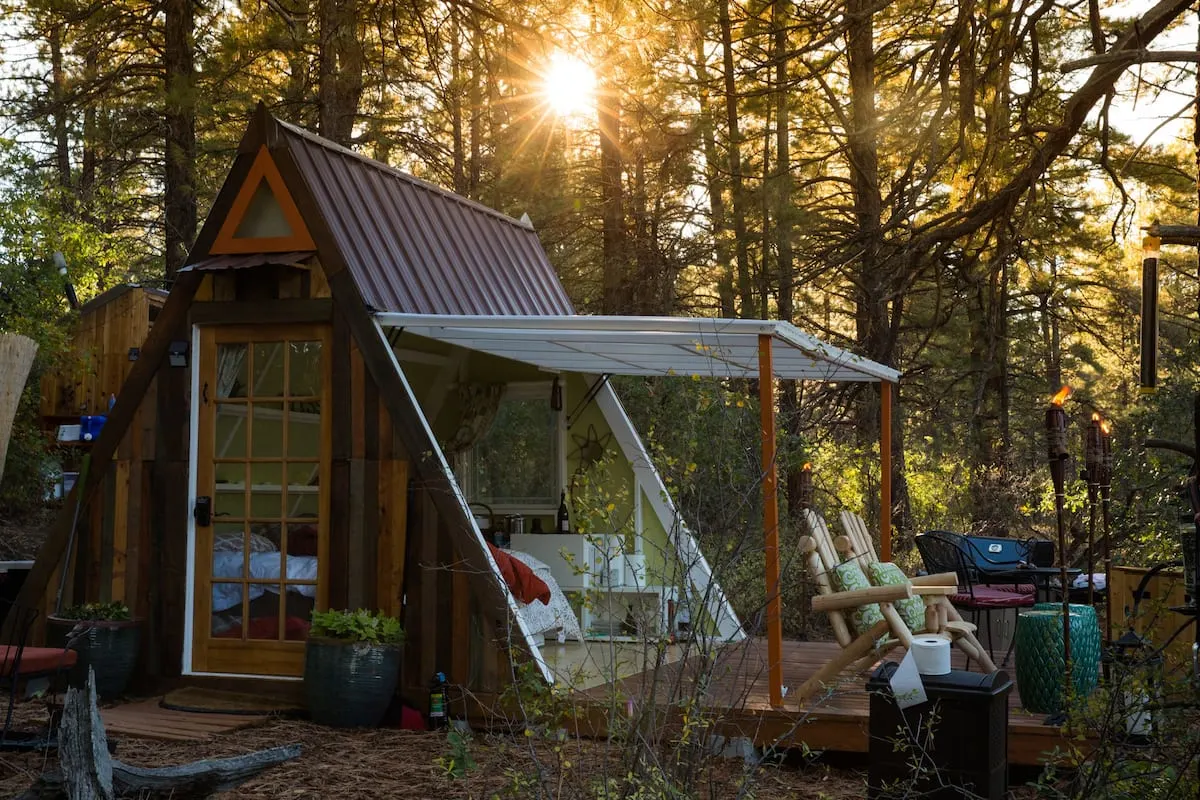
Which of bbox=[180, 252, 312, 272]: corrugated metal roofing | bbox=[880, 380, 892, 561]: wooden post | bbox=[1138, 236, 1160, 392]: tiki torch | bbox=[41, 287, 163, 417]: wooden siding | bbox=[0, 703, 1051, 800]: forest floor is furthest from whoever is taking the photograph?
bbox=[41, 287, 163, 417]: wooden siding

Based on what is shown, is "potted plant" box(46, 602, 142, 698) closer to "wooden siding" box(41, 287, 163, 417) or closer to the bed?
the bed

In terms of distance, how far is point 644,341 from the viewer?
6250 millimetres

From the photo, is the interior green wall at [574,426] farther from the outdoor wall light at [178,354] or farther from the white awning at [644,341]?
the outdoor wall light at [178,354]

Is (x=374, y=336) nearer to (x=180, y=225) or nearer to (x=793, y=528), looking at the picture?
(x=793, y=528)

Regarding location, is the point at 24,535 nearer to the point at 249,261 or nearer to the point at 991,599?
the point at 249,261

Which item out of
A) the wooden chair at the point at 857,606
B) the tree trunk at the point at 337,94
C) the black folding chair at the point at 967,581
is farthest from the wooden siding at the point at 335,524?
the tree trunk at the point at 337,94

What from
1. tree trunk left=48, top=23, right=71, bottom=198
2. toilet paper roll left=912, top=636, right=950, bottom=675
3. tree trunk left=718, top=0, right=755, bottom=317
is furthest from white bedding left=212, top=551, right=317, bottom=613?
tree trunk left=48, top=23, right=71, bottom=198

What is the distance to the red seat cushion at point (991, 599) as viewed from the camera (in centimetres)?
670

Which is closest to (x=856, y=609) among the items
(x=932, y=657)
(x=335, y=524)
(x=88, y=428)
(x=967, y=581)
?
(x=967, y=581)

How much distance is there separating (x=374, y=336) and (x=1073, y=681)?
3.87 m

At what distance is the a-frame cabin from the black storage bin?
6.37ft

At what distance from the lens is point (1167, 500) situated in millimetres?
9359

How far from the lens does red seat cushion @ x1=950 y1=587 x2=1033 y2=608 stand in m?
6.70

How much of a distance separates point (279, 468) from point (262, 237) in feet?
4.29
